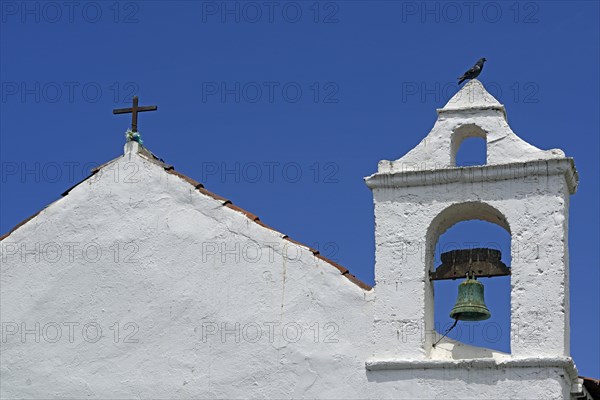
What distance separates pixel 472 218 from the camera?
48.7ft

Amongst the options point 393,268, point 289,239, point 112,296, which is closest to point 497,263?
point 393,268

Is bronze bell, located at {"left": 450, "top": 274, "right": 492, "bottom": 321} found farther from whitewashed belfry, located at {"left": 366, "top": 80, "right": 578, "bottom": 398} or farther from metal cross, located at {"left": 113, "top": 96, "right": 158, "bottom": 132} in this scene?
Answer: metal cross, located at {"left": 113, "top": 96, "right": 158, "bottom": 132}

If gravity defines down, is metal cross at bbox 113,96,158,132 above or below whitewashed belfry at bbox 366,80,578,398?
above

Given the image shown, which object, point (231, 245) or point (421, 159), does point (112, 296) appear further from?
point (421, 159)

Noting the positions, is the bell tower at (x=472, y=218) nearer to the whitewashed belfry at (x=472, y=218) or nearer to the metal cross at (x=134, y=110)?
the whitewashed belfry at (x=472, y=218)

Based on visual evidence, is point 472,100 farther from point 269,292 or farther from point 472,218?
point 269,292

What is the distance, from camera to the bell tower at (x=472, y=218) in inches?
545

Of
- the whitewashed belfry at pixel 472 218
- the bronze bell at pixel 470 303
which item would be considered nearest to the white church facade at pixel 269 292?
the whitewashed belfry at pixel 472 218

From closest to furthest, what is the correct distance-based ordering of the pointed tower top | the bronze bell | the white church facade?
the white church facade, the bronze bell, the pointed tower top

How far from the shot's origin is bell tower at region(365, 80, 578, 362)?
1384 centimetres

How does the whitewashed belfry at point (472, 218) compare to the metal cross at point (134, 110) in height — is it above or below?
below

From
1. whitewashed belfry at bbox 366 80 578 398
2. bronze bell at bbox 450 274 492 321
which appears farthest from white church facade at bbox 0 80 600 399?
bronze bell at bbox 450 274 492 321

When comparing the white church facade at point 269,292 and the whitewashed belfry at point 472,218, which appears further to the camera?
the white church facade at point 269,292

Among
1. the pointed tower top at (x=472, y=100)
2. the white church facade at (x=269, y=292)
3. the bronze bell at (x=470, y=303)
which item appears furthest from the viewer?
the pointed tower top at (x=472, y=100)
